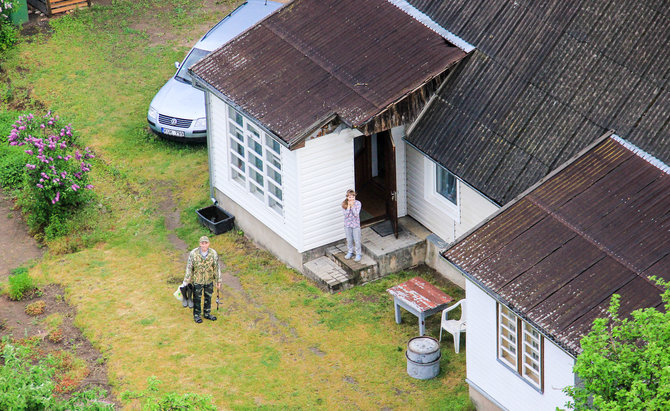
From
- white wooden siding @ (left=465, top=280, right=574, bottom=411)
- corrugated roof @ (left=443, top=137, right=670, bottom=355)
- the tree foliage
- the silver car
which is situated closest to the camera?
the tree foliage

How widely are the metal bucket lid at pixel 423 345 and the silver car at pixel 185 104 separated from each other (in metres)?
9.51

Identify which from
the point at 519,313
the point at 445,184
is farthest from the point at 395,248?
the point at 519,313

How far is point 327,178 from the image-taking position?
21.3 metres

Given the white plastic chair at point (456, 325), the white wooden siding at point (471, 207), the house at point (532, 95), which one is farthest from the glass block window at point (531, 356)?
the white wooden siding at point (471, 207)

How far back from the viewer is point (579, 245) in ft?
54.4

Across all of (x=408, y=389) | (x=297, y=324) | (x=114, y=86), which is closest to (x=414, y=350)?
(x=408, y=389)

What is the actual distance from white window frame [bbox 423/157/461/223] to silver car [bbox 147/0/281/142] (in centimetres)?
685

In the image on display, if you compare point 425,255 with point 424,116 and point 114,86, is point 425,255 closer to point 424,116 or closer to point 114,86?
point 424,116

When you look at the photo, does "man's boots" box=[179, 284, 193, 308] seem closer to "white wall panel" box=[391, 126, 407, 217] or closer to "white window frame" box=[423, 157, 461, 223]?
"white wall panel" box=[391, 126, 407, 217]

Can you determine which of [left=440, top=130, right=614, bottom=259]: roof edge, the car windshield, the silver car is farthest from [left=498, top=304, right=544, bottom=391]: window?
the car windshield

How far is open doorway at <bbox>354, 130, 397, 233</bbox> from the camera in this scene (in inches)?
867

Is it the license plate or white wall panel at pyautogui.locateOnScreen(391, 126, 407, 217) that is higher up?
white wall panel at pyautogui.locateOnScreen(391, 126, 407, 217)

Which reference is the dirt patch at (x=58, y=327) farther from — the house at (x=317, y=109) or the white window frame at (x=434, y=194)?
the white window frame at (x=434, y=194)

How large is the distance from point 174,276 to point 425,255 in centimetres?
488
